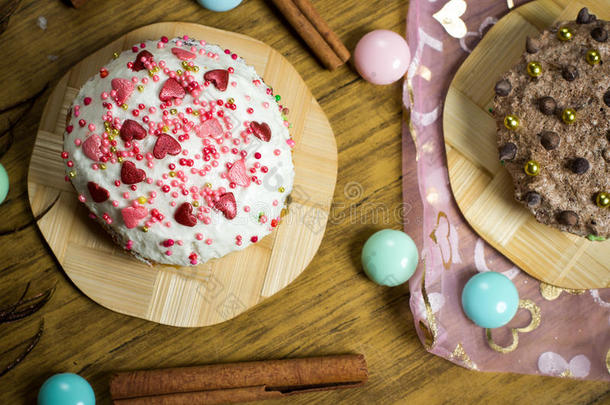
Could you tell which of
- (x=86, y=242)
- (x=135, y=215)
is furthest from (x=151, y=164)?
(x=86, y=242)

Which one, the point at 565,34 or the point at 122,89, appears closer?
the point at 122,89

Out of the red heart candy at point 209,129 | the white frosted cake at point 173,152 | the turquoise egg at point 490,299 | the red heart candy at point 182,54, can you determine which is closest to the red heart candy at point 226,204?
the white frosted cake at point 173,152

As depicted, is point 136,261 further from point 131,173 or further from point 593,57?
point 593,57

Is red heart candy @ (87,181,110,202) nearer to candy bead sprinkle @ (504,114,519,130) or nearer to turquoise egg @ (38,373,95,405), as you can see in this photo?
turquoise egg @ (38,373,95,405)

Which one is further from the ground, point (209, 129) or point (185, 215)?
point (209, 129)

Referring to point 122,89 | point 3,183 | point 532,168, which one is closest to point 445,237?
point 532,168

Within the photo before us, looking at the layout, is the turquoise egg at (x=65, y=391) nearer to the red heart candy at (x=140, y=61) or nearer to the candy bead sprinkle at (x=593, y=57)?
the red heart candy at (x=140, y=61)

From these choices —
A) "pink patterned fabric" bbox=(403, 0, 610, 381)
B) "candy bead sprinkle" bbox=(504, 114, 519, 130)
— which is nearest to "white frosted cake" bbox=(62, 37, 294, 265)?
"pink patterned fabric" bbox=(403, 0, 610, 381)
